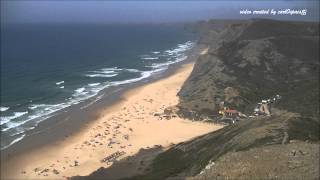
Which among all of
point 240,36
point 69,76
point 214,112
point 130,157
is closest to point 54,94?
point 69,76

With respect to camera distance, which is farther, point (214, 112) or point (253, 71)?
point (253, 71)

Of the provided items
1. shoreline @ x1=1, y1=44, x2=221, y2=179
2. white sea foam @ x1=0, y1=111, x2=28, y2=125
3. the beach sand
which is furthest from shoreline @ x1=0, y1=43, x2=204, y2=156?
white sea foam @ x1=0, y1=111, x2=28, y2=125

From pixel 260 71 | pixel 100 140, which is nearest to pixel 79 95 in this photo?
pixel 100 140

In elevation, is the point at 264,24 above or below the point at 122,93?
above

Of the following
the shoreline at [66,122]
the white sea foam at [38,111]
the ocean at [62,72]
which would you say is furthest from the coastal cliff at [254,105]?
the white sea foam at [38,111]

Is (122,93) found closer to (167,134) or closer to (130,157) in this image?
(167,134)

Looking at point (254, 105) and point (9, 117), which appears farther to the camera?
point (254, 105)

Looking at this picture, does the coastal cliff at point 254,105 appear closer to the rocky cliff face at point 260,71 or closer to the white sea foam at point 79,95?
the rocky cliff face at point 260,71

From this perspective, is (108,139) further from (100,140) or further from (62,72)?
(62,72)
